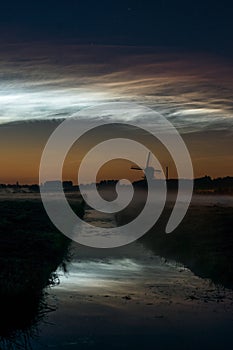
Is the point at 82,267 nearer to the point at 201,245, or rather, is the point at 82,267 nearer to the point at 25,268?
the point at 25,268

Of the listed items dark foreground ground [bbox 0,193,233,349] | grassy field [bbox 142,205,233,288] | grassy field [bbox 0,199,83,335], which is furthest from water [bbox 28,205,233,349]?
grassy field [bbox 142,205,233,288]

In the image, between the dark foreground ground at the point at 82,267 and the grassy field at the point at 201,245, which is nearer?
the dark foreground ground at the point at 82,267

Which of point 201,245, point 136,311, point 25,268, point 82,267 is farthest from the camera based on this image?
point 201,245

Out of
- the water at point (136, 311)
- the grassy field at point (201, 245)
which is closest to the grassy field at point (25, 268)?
the water at point (136, 311)

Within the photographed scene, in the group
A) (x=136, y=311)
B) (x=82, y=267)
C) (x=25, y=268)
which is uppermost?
(x=25, y=268)

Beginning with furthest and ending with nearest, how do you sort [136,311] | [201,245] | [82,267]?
[201,245], [82,267], [136,311]

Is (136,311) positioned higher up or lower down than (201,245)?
lower down

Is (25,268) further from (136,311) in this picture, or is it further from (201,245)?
(201,245)

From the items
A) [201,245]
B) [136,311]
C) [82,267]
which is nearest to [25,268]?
[82,267]

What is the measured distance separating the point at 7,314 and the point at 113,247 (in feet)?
96.3

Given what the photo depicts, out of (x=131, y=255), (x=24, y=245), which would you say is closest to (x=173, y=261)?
(x=131, y=255)

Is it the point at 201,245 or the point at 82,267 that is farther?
the point at 201,245

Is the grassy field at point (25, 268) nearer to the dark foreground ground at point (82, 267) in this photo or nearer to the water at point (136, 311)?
the dark foreground ground at point (82, 267)

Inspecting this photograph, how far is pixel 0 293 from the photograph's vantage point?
908 inches
